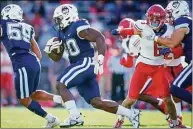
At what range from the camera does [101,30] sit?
1622 cm

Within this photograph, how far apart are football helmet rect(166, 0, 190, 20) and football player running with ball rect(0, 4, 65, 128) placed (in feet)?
6.17

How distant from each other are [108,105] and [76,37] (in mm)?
980

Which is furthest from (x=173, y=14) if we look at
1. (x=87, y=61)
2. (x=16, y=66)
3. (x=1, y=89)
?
(x=1, y=89)

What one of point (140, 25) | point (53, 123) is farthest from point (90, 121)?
point (140, 25)

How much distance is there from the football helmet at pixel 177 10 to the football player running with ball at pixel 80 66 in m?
1.02

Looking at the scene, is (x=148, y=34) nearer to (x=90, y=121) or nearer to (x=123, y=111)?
(x=123, y=111)

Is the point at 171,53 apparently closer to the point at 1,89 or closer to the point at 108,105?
the point at 108,105

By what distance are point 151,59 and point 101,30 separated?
7.12m

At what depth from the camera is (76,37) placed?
8680mm

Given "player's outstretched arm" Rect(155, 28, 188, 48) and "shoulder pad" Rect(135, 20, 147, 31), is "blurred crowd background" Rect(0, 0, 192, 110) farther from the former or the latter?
"player's outstretched arm" Rect(155, 28, 188, 48)

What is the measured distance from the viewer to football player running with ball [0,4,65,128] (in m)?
9.20

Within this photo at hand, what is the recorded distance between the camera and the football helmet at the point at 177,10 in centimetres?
875

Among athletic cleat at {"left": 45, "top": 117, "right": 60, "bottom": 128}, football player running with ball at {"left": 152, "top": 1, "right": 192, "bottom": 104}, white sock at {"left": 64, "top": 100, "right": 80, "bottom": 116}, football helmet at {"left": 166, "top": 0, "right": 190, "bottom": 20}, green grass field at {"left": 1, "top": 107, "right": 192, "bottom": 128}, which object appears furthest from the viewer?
Answer: green grass field at {"left": 1, "top": 107, "right": 192, "bottom": 128}

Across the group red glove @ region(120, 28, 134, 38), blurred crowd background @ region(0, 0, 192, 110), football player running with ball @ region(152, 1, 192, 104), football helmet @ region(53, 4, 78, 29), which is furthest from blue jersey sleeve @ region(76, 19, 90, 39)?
blurred crowd background @ region(0, 0, 192, 110)
